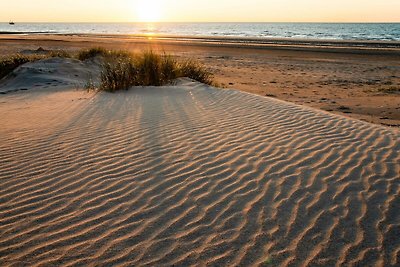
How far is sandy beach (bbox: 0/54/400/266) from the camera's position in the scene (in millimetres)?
2430

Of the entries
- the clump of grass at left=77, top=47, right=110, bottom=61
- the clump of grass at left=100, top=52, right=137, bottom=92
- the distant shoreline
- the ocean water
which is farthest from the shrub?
the ocean water

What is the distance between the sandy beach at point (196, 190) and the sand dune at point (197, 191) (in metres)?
0.01

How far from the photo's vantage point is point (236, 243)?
251 centimetres

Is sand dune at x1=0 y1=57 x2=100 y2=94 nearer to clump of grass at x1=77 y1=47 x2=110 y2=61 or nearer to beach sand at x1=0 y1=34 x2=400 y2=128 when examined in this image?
clump of grass at x1=77 y1=47 x2=110 y2=61

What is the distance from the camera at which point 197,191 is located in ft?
10.5

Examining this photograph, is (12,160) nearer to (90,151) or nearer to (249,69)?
(90,151)

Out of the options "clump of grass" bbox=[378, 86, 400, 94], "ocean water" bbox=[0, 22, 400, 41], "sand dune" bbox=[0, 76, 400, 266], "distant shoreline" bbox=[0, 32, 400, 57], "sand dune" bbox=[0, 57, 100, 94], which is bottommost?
"clump of grass" bbox=[378, 86, 400, 94]

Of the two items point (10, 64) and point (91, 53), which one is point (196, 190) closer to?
point (10, 64)

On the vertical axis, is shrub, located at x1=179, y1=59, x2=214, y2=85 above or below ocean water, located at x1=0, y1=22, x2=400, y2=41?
below

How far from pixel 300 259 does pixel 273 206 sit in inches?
25.4

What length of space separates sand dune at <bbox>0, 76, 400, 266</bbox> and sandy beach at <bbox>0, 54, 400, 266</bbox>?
0.01 meters

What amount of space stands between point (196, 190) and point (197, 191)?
0.02 m

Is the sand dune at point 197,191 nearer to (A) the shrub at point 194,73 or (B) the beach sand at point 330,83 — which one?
(B) the beach sand at point 330,83

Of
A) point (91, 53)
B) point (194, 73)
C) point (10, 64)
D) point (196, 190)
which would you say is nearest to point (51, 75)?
point (10, 64)
